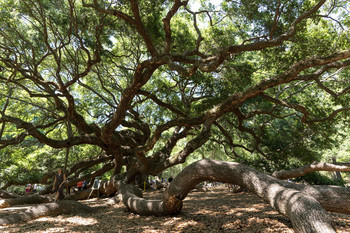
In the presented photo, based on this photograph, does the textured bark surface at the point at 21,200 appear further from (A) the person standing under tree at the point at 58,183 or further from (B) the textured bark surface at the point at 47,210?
(B) the textured bark surface at the point at 47,210

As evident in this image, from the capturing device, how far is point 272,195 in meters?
2.94

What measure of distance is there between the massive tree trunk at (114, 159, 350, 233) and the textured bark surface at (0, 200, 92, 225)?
1501 millimetres

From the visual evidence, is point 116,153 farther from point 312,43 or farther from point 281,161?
point 312,43

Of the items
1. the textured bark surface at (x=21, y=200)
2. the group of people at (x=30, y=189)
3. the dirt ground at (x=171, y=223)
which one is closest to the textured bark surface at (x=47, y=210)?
the dirt ground at (x=171, y=223)

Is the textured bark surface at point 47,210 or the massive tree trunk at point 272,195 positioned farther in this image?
the textured bark surface at point 47,210

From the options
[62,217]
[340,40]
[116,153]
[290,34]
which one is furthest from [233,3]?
[62,217]

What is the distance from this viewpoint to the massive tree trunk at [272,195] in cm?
219

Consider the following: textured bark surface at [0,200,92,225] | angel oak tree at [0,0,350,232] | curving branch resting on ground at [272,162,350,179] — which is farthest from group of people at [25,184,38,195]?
curving branch resting on ground at [272,162,350,179]

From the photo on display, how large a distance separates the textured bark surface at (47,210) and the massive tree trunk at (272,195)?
1501 mm

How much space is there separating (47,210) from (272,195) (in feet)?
18.3

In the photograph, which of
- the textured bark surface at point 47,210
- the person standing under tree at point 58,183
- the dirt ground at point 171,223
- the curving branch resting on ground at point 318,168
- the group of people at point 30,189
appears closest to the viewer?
the dirt ground at point 171,223

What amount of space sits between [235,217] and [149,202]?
203 centimetres

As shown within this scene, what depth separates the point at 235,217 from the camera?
433 cm

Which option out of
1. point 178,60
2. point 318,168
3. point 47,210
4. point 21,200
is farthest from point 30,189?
point 318,168
